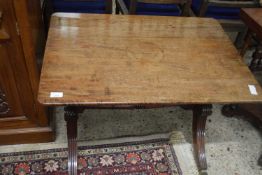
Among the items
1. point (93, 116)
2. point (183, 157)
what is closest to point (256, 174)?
point (183, 157)

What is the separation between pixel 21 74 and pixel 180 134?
40.2 inches

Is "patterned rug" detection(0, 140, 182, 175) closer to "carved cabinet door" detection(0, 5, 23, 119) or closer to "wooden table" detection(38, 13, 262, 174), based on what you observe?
"wooden table" detection(38, 13, 262, 174)

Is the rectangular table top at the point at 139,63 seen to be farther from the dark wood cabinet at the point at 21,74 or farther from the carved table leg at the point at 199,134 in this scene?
the carved table leg at the point at 199,134

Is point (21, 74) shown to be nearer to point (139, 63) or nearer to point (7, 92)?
point (7, 92)

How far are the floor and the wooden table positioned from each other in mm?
312

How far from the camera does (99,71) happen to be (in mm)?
1143

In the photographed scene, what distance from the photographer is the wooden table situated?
1.06 meters

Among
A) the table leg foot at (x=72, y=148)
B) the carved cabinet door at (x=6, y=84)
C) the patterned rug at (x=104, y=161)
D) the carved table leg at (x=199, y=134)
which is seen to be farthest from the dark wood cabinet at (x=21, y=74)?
the carved table leg at (x=199, y=134)

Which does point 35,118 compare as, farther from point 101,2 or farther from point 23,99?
point 101,2

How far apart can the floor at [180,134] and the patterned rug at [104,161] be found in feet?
0.15

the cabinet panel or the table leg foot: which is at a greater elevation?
the cabinet panel

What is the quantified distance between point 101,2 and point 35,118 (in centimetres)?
86

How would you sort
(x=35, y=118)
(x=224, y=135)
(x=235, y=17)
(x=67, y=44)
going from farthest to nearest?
1. (x=235, y=17)
2. (x=224, y=135)
3. (x=35, y=118)
4. (x=67, y=44)

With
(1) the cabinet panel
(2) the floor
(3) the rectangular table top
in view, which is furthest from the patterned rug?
(3) the rectangular table top
